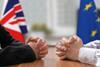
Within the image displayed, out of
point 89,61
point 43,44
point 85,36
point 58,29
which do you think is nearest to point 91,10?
point 85,36

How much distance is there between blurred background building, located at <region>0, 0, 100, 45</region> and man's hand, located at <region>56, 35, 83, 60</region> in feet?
5.85

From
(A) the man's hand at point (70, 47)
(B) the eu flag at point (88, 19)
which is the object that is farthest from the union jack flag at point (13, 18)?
(A) the man's hand at point (70, 47)

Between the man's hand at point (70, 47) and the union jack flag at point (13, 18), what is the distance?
2.66 feet

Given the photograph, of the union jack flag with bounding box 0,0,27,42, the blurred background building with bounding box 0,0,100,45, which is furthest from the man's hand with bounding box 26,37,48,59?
the blurred background building with bounding box 0,0,100,45

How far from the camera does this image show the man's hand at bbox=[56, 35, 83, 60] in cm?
134

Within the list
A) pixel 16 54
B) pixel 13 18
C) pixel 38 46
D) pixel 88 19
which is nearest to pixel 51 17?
pixel 13 18

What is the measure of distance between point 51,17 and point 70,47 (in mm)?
1952

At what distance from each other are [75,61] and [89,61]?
0.13 meters

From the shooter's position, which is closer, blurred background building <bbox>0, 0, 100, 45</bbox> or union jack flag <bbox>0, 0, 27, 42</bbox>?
union jack flag <bbox>0, 0, 27, 42</bbox>

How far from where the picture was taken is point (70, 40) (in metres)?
1.37

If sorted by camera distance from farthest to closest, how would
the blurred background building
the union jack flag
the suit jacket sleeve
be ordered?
the blurred background building
the union jack flag
the suit jacket sleeve

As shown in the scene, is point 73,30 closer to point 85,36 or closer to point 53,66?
point 85,36

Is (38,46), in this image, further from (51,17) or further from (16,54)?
(51,17)

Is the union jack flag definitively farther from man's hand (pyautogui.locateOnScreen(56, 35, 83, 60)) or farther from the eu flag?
man's hand (pyautogui.locateOnScreen(56, 35, 83, 60))
